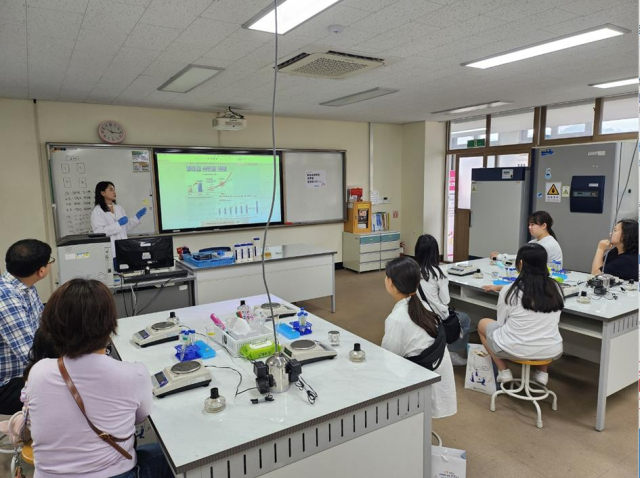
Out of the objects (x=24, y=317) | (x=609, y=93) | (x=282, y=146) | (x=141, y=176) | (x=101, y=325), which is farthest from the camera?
→ (x=282, y=146)

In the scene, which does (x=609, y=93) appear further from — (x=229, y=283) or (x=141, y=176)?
(x=141, y=176)

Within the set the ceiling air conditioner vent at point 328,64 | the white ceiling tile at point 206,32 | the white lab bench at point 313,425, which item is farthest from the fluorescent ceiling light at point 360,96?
the white lab bench at point 313,425

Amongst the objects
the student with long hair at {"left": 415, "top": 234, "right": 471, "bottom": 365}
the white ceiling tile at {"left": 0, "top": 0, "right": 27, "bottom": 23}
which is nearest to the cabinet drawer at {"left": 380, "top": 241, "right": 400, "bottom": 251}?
the student with long hair at {"left": 415, "top": 234, "right": 471, "bottom": 365}

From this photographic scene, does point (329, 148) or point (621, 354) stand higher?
point (329, 148)

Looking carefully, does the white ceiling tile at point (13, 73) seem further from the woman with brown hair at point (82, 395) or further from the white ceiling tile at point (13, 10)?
the woman with brown hair at point (82, 395)

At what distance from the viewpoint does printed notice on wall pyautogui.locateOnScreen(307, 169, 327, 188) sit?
659 cm

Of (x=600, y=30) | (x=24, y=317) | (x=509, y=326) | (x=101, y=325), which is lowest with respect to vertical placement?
(x=509, y=326)

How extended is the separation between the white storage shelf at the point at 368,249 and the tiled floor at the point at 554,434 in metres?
3.47

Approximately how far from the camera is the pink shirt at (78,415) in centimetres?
A: 120

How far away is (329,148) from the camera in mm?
6781

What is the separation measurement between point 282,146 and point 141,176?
2105 mm

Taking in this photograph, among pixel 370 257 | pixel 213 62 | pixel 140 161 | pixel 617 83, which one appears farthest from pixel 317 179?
pixel 617 83

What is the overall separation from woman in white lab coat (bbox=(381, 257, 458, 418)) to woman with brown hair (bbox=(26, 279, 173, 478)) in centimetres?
119

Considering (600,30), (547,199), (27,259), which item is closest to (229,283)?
(27,259)
